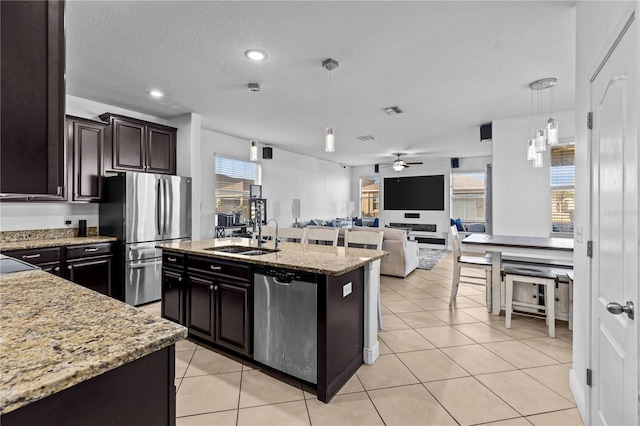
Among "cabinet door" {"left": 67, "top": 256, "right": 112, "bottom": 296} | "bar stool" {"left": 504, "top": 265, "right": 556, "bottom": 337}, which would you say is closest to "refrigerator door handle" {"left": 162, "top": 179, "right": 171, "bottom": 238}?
"cabinet door" {"left": 67, "top": 256, "right": 112, "bottom": 296}

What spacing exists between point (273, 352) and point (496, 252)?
8.96 ft

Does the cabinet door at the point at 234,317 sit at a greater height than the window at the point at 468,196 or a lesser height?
lesser

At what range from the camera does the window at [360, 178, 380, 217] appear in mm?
10492

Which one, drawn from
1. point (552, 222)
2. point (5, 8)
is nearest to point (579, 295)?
point (5, 8)

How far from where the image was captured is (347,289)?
7.40 ft

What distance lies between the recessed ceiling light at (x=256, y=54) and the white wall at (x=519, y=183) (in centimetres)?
393

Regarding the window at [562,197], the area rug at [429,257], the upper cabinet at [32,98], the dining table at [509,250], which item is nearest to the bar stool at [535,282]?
the dining table at [509,250]

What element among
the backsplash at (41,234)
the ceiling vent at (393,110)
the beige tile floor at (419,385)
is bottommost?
the beige tile floor at (419,385)

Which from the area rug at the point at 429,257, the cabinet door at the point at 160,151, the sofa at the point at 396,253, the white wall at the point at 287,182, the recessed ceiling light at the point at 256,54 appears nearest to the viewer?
the recessed ceiling light at the point at 256,54

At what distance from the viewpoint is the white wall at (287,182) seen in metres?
5.46

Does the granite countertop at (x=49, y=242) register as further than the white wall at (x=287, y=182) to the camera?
No

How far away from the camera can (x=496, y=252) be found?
348 cm

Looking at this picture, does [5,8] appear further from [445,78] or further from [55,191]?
[445,78]

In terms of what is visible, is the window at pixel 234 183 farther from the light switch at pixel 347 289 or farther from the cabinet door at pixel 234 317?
the light switch at pixel 347 289
